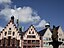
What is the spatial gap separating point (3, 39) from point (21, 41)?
6980 millimetres

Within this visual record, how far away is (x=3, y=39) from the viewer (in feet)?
269

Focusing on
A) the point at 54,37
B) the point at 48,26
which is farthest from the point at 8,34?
the point at 54,37

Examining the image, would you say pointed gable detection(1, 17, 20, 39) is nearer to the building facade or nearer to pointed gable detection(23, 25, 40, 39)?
the building facade

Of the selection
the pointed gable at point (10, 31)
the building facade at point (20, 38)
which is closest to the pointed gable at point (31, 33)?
the building facade at point (20, 38)

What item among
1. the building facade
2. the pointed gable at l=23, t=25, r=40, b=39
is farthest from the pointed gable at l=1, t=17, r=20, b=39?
the pointed gable at l=23, t=25, r=40, b=39

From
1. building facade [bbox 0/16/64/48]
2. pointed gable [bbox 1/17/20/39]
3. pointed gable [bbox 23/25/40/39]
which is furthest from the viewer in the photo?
pointed gable [bbox 23/25/40/39]

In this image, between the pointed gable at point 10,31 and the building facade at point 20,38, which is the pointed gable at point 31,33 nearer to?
the building facade at point 20,38

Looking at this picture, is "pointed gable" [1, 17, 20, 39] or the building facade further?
"pointed gable" [1, 17, 20, 39]

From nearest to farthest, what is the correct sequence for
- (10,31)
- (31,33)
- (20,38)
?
(10,31) → (20,38) → (31,33)

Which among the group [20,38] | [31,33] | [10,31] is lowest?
[20,38]

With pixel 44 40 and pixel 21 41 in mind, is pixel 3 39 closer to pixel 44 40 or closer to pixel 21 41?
pixel 21 41

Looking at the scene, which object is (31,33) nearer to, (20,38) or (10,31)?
(20,38)

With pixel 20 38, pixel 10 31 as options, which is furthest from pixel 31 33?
pixel 10 31

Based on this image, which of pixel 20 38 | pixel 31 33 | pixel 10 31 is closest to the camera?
pixel 10 31
